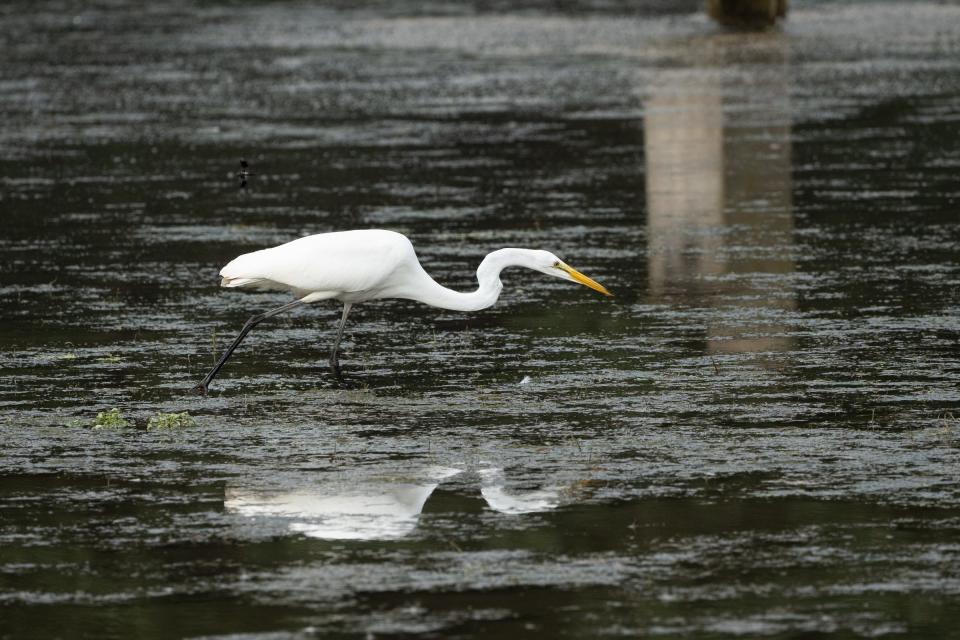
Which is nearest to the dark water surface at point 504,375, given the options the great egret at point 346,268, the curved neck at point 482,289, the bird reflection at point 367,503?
the bird reflection at point 367,503

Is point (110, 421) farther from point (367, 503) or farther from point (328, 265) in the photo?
point (367, 503)

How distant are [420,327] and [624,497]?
4.80 m

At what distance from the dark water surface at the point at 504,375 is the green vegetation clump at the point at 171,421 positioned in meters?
0.08

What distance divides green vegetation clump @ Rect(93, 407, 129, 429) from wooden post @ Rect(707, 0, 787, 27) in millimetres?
28227

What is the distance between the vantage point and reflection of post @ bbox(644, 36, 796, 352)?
13820 mm

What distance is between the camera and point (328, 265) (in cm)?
1159

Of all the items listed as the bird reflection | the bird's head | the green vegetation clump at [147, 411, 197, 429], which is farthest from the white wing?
the bird reflection

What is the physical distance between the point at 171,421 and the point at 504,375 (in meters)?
2.14

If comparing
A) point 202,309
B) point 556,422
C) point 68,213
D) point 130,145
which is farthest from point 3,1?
point 556,422

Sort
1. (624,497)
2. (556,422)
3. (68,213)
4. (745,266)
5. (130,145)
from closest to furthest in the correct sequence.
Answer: (624,497), (556,422), (745,266), (68,213), (130,145)

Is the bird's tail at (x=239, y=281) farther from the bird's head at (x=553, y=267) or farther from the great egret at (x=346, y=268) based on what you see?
the bird's head at (x=553, y=267)

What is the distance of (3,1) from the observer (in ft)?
167

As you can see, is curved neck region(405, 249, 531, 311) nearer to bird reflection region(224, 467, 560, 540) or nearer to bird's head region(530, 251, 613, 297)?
bird's head region(530, 251, 613, 297)

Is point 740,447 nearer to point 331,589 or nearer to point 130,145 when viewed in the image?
point 331,589
